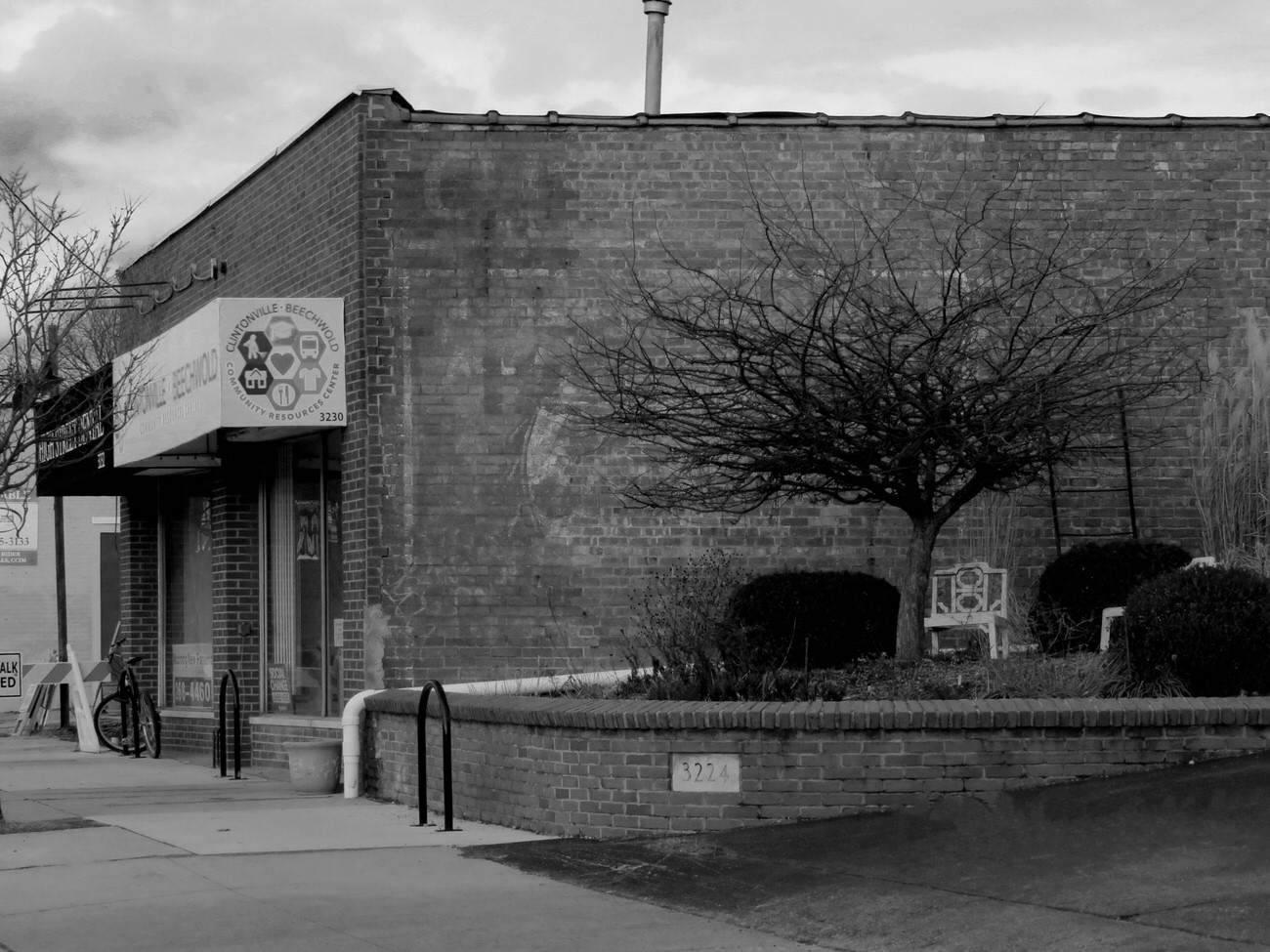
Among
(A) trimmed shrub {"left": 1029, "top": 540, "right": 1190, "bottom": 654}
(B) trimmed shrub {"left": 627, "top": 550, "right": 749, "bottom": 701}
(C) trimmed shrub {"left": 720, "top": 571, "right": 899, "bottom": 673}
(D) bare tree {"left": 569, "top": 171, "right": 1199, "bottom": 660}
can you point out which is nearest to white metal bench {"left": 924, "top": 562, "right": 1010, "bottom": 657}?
(A) trimmed shrub {"left": 1029, "top": 540, "right": 1190, "bottom": 654}

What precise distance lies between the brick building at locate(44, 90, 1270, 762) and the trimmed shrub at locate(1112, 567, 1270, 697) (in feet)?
13.4

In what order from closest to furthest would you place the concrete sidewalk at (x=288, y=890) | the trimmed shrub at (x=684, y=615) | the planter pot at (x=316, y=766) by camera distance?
the concrete sidewalk at (x=288, y=890) < the trimmed shrub at (x=684, y=615) < the planter pot at (x=316, y=766)

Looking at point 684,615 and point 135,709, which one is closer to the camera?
point 684,615

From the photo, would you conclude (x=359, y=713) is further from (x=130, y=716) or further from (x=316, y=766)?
(x=130, y=716)

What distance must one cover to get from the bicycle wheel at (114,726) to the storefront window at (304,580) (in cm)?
298

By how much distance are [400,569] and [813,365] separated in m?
4.69

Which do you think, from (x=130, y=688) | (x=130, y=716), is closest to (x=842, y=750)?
(x=130, y=688)

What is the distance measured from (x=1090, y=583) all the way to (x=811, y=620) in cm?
231

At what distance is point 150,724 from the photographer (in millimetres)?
18312

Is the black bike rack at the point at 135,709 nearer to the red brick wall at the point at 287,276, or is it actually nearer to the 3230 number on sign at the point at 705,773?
the red brick wall at the point at 287,276

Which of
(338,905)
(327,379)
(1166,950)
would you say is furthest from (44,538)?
(1166,950)

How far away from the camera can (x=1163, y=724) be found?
9.45m

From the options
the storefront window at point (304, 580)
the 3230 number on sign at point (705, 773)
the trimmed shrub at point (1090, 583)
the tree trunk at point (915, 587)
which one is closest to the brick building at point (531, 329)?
the storefront window at point (304, 580)

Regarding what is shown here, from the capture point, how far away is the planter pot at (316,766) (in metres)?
13.6
